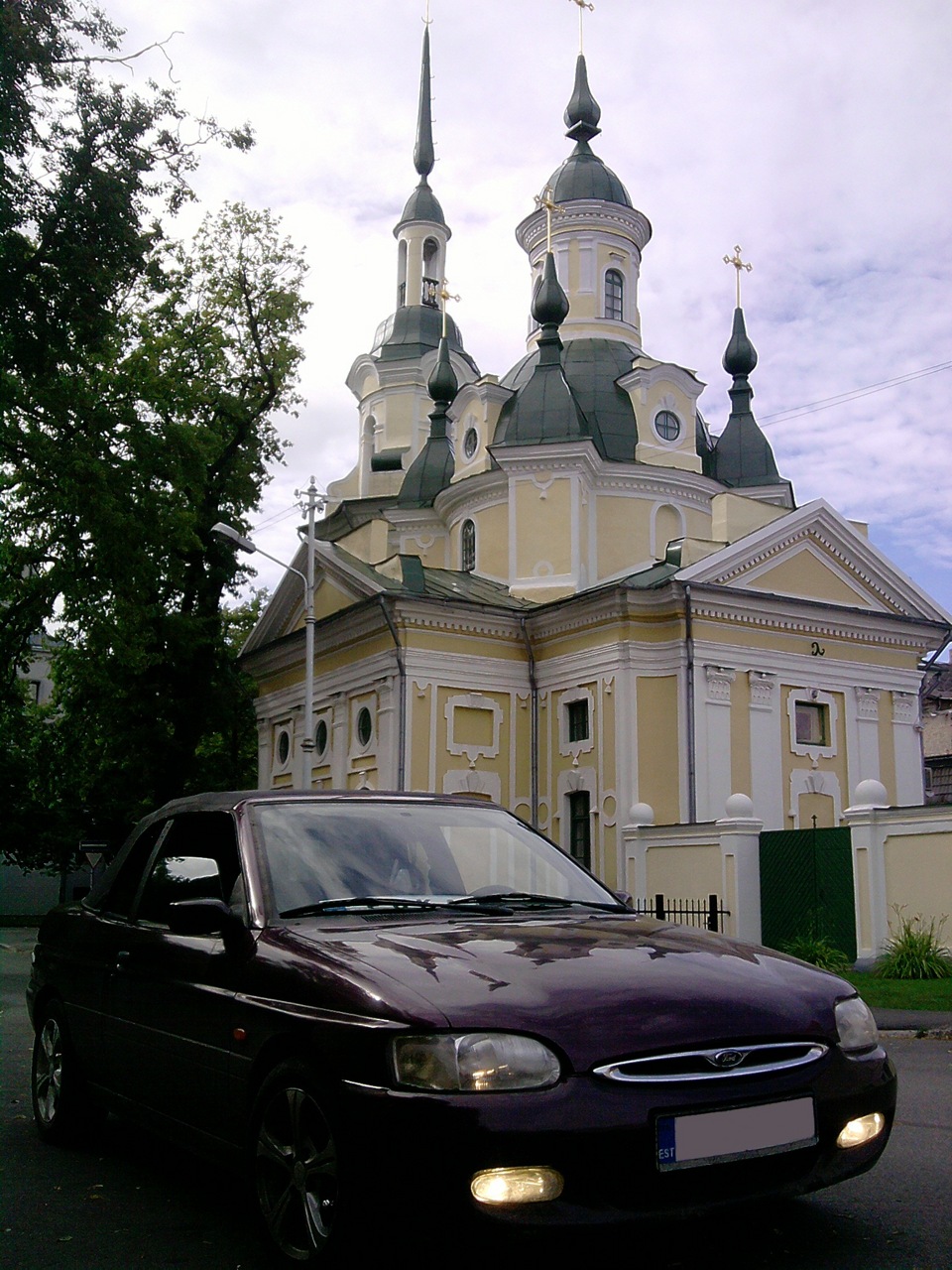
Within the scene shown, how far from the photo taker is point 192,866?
17.6 ft

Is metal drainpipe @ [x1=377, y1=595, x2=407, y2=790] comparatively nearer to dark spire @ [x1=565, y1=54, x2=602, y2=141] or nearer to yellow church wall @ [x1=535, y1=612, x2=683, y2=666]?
yellow church wall @ [x1=535, y1=612, x2=683, y2=666]

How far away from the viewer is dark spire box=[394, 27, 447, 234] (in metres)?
49.6

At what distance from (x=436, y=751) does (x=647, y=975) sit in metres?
24.5

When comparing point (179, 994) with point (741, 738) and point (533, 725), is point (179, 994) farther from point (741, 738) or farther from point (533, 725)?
point (533, 725)

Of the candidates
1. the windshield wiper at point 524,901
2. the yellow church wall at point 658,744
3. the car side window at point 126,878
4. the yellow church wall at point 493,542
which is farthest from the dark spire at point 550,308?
the windshield wiper at point 524,901

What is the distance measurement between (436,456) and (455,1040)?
35462 millimetres

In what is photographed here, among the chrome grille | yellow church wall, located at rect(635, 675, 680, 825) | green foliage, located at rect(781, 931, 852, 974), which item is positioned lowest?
green foliage, located at rect(781, 931, 852, 974)

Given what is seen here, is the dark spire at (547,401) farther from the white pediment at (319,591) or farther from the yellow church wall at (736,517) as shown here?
the white pediment at (319,591)

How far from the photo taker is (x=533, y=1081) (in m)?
3.56

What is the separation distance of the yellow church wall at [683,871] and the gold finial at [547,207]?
20557 mm

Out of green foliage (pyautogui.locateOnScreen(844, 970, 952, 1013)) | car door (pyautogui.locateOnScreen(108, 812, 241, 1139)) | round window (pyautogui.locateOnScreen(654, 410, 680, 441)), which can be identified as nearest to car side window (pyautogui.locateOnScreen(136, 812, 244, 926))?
car door (pyautogui.locateOnScreen(108, 812, 241, 1139))

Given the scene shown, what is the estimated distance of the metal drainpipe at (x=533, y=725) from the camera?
97.3ft

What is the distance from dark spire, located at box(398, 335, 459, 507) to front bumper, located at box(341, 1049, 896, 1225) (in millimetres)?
32584

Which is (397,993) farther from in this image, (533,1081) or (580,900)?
(580,900)
